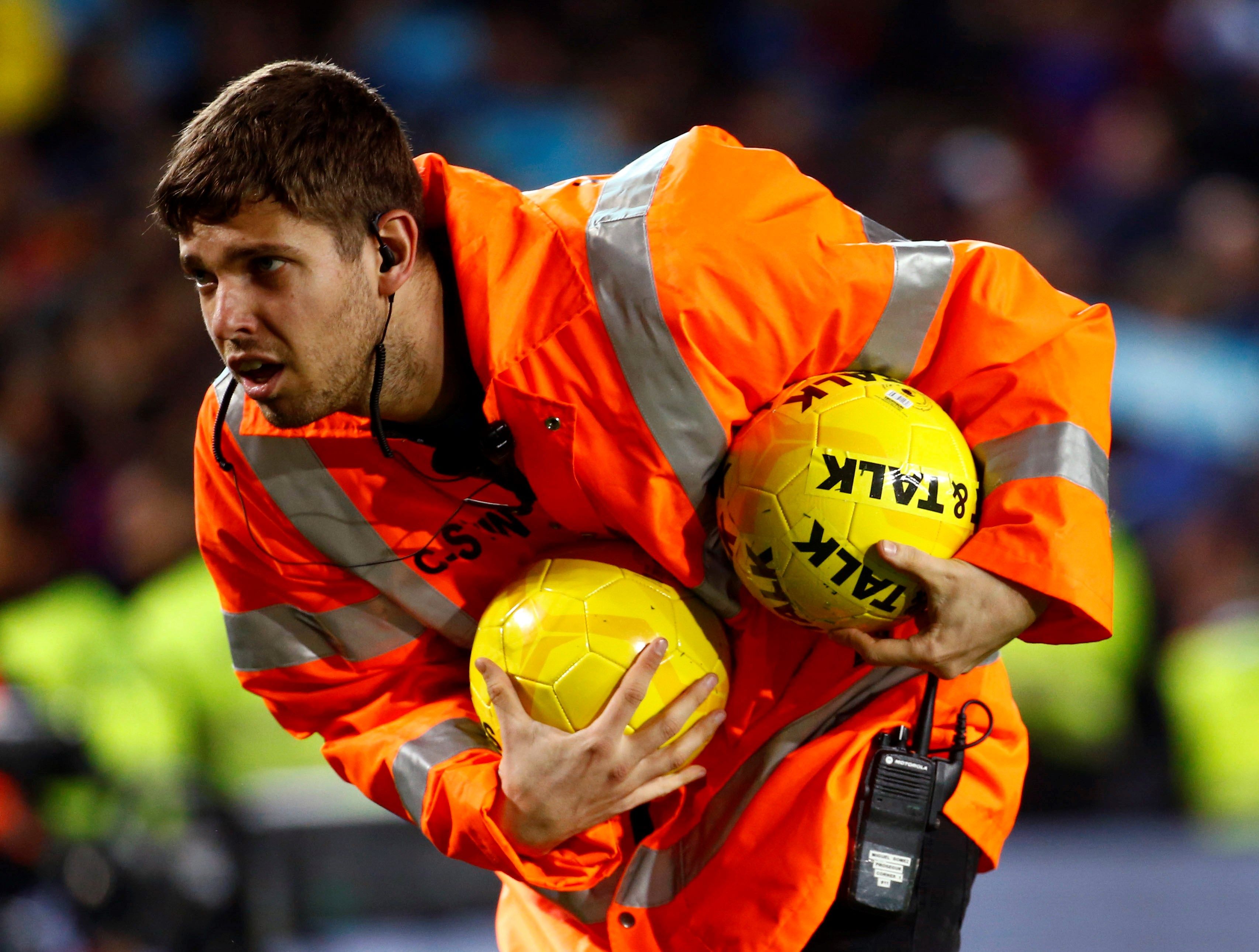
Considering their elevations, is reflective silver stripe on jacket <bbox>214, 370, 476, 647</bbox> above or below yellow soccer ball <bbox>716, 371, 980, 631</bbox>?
below

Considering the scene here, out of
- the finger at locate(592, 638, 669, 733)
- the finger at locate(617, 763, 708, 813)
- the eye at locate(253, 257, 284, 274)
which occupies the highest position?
the eye at locate(253, 257, 284, 274)

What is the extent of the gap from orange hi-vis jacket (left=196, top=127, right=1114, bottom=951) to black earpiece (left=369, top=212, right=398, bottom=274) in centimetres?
11

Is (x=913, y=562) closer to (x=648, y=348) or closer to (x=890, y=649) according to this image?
(x=890, y=649)

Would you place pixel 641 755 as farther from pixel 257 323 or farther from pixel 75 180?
pixel 75 180

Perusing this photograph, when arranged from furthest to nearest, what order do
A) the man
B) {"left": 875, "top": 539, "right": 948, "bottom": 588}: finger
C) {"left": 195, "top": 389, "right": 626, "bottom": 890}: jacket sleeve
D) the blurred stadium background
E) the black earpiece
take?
the blurred stadium background → {"left": 195, "top": 389, "right": 626, "bottom": 890}: jacket sleeve → the black earpiece → the man → {"left": 875, "top": 539, "right": 948, "bottom": 588}: finger

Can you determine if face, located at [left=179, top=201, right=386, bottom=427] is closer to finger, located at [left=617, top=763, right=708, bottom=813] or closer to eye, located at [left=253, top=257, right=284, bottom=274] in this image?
eye, located at [left=253, top=257, right=284, bottom=274]

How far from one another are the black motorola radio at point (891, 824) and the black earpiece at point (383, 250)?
3.50 ft

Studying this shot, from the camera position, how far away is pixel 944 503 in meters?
2.03

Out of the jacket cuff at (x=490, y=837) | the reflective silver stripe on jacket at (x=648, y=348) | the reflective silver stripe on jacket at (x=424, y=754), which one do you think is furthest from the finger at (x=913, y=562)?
the reflective silver stripe on jacket at (x=424, y=754)

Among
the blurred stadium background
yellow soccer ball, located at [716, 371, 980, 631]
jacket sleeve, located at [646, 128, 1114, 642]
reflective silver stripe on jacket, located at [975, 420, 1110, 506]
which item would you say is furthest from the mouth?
the blurred stadium background

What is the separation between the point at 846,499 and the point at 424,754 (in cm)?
87

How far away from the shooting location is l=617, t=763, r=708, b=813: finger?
218 centimetres

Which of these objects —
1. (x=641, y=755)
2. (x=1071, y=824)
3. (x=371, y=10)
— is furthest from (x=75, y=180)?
(x=641, y=755)

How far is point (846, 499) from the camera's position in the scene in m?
2.02
